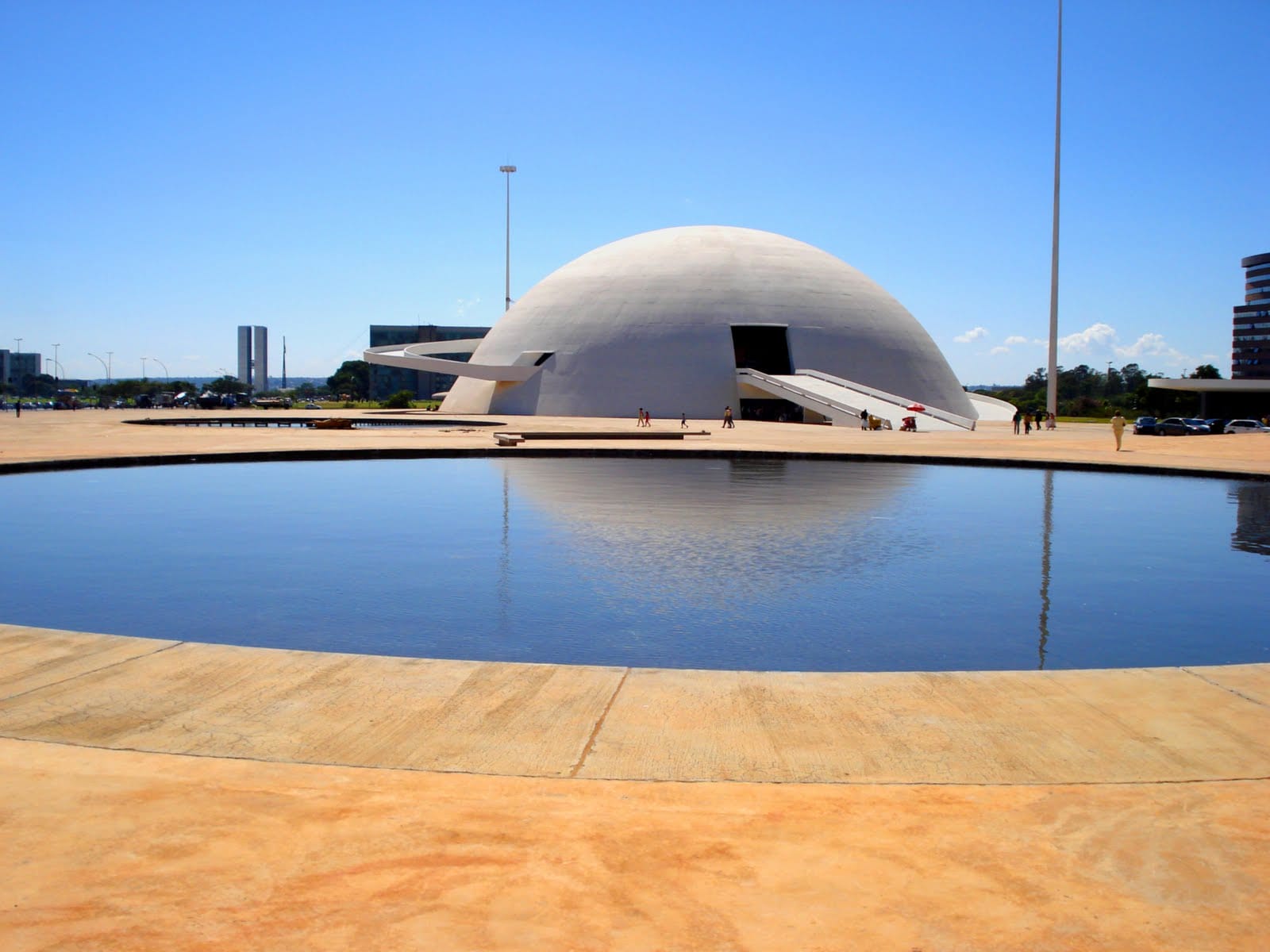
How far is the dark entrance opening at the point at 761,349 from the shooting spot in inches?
2147

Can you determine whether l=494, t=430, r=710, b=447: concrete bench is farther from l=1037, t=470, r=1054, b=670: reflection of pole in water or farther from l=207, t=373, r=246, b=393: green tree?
l=207, t=373, r=246, b=393: green tree

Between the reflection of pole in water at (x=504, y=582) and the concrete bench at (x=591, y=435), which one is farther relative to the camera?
the concrete bench at (x=591, y=435)

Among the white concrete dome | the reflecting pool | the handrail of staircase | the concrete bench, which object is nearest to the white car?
the white concrete dome

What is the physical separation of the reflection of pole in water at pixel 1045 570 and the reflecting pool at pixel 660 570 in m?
0.04

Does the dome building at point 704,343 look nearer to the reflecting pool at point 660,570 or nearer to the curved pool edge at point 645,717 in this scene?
the reflecting pool at point 660,570

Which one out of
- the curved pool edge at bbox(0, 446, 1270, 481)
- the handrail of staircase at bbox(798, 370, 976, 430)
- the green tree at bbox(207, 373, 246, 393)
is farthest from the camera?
the green tree at bbox(207, 373, 246, 393)

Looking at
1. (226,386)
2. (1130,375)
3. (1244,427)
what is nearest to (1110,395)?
(1130,375)

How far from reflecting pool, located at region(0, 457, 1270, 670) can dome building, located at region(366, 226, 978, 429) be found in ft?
103

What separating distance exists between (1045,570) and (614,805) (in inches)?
315

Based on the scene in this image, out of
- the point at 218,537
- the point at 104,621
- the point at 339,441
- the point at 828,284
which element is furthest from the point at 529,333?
the point at 104,621

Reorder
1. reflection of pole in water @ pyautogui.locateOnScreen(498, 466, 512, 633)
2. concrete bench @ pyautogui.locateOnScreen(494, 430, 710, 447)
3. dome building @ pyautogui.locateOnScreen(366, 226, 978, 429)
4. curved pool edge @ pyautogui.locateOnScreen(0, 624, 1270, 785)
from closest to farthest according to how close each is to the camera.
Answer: curved pool edge @ pyautogui.locateOnScreen(0, 624, 1270, 785) → reflection of pole in water @ pyautogui.locateOnScreen(498, 466, 512, 633) → concrete bench @ pyautogui.locateOnScreen(494, 430, 710, 447) → dome building @ pyautogui.locateOnScreen(366, 226, 978, 429)

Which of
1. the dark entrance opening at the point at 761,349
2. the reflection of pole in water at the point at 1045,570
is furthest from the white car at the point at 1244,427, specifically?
the reflection of pole in water at the point at 1045,570

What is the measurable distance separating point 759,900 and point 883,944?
1.43 feet

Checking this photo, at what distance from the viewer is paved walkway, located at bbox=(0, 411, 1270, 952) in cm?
337
